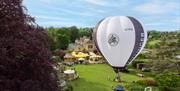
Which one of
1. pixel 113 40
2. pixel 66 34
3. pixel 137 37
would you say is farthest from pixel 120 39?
pixel 66 34

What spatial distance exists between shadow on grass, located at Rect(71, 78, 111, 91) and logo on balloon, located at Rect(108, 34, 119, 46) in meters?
4.62

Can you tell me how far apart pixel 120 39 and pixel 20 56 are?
29617 millimetres

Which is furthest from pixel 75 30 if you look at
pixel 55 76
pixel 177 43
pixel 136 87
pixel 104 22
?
pixel 55 76

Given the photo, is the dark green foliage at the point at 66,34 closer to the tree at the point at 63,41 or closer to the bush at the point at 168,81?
the tree at the point at 63,41

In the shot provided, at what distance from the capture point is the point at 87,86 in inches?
1281

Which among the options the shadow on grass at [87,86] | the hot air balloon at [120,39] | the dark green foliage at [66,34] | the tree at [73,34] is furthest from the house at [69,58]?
the tree at [73,34]

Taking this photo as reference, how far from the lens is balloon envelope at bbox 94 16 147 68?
38875 millimetres

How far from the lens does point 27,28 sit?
11.1m

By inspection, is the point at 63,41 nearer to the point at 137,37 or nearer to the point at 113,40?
the point at 113,40

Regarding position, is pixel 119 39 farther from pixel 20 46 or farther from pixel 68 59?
pixel 20 46

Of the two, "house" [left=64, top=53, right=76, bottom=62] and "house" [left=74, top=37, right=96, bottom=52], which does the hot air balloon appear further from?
"house" [left=74, top=37, right=96, bottom=52]

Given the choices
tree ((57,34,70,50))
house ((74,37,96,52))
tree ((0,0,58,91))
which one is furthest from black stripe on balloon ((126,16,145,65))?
house ((74,37,96,52))

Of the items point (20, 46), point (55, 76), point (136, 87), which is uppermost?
point (20, 46)

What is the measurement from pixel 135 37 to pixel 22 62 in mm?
29293
